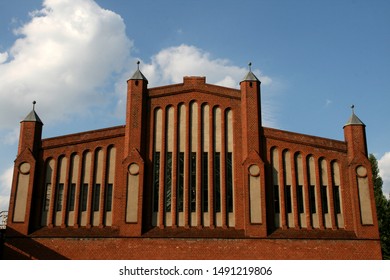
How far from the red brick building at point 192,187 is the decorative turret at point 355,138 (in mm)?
62

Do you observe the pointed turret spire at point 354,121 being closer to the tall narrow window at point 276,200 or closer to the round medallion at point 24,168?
the tall narrow window at point 276,200

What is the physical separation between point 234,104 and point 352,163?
7.66 m

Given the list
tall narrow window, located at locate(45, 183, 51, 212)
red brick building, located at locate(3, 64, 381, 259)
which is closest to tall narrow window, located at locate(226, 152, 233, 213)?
red brick building, located at locate(3, 64, 381, 259)

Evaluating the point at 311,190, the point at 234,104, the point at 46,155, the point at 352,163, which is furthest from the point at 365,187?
the point at 46,155

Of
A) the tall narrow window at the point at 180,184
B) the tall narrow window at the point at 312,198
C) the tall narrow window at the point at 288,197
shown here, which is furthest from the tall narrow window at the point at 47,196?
the tall narrow window at the point at 312,198

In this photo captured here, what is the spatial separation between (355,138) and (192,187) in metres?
10.1

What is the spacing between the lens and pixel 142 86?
23969 millimetres

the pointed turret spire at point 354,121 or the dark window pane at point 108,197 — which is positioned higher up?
the pointed turret spire at point 354,121

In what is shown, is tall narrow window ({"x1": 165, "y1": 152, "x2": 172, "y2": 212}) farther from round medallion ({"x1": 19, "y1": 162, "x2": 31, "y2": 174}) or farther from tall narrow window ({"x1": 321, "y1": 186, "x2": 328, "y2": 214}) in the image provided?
tall narrow window ({"x1": 321, "y1": 186, "x2": 328, "y2": 214})

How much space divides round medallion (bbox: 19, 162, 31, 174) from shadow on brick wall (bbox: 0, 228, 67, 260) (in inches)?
128

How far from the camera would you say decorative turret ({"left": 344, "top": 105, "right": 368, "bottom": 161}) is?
23516mm

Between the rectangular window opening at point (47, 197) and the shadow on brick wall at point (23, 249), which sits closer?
the shadow on brick wall at point (23, 249)

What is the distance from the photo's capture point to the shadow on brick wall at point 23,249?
69.6ft

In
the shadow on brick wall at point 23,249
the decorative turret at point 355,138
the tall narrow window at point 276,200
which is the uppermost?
the decorative turret at point 355,138
